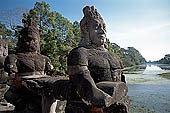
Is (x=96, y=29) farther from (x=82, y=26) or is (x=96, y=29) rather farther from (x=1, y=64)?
(x=1, y=64)

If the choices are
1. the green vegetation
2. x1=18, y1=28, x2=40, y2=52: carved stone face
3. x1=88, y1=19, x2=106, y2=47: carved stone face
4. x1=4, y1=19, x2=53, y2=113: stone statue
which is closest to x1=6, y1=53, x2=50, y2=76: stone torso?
x1=4, y1=19, x2=53, y2=113: stone statue

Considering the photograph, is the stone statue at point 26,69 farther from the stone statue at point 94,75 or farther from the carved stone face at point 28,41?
the stone statue at point 94,75

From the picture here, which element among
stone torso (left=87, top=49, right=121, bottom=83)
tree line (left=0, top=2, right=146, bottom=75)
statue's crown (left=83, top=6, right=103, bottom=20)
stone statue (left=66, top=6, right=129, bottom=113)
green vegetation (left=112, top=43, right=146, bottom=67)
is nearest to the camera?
stone statue (left=66, top=6, right=129, bottom=113)

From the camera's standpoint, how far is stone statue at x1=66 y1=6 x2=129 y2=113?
149cm

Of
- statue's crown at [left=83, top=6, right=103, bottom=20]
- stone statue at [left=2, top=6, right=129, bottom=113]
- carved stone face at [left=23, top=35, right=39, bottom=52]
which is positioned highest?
statue's crown at [left=83, top=6, right=103, bottom=20]

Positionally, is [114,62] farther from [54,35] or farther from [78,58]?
[54,35]

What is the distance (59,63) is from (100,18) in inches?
514

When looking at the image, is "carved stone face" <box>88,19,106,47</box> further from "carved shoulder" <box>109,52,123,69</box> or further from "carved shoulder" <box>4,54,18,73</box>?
"carved shoulder" <box>4,54,18,73</box>

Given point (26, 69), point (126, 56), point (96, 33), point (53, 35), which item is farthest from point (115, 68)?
point (126, 56)

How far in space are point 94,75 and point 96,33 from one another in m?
0.52

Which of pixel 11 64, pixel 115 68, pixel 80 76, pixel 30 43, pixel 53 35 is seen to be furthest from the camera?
pixel 53 35

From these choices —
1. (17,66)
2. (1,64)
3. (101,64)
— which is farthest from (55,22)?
(101,64)

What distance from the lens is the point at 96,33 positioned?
1959 mm

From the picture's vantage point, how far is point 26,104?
8.75 ft
